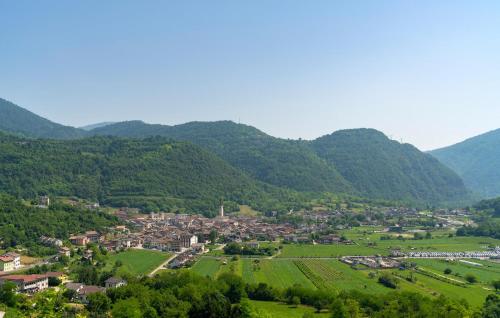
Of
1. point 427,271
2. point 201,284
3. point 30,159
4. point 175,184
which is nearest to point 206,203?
point 175,184

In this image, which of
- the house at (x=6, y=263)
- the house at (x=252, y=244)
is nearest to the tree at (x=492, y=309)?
the house at (x=252, y=244)

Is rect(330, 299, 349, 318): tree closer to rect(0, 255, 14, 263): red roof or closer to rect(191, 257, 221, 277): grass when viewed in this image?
rect(191, 257, 221, 277): grass

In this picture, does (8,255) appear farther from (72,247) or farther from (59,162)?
(59,162)

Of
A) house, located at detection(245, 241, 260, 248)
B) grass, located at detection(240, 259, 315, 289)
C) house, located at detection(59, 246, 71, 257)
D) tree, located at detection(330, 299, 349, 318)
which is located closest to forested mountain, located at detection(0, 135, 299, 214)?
house, located at detection(245, 241, 260, 248)

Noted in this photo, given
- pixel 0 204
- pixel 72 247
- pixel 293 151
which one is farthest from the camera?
pixel 293 151

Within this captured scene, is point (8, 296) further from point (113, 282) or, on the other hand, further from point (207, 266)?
point (207, 266)

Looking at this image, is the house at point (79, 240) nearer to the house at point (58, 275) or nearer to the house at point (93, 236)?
the house at point (93, 236)
